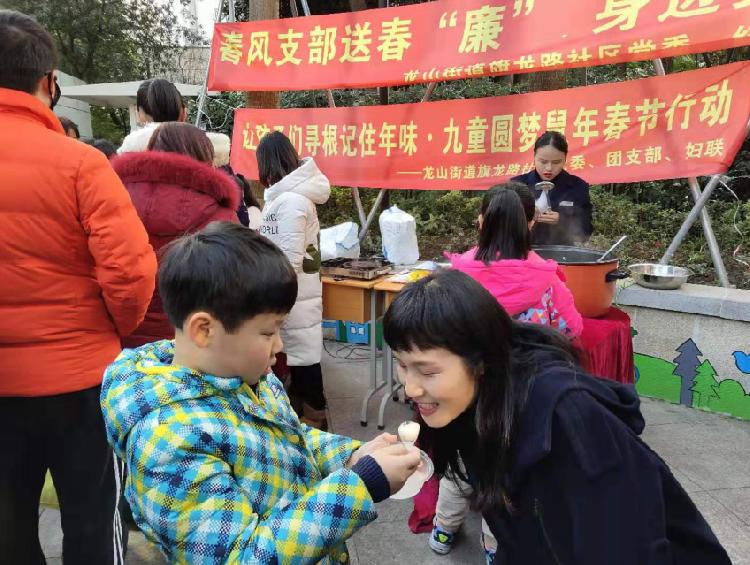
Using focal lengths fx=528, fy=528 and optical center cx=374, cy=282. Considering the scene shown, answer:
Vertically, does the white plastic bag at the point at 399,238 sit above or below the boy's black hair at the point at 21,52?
below

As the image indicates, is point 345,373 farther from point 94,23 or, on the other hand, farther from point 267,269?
point 94,23

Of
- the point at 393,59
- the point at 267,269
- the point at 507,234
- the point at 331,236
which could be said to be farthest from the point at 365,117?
the point at 267,269

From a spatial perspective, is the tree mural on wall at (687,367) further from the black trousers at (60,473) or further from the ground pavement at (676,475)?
the black trousers at (60,473)

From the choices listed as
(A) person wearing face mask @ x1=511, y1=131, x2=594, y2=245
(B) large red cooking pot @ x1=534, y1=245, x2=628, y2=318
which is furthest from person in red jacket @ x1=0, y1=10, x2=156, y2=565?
(A) person wearing face mask @ x1=511, y1=131, x2=594, y2=245

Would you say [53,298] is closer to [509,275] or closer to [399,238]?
[509,275]

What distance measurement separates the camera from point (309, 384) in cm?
330

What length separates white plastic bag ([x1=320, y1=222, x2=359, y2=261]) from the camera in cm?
425

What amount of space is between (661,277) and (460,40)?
2.32m

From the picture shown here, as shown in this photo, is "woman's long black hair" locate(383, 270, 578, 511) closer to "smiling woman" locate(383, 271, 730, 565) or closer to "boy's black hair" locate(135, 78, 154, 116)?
"smiling woman" locate(383, 271, 730, 565)

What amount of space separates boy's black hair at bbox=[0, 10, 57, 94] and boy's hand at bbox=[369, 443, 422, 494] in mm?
1456

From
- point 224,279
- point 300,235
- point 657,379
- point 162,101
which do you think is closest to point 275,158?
point 300,235

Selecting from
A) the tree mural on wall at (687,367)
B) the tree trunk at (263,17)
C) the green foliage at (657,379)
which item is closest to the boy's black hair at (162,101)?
the tree trunk at (263,17)

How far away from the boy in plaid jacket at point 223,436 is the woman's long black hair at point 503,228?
1.40 meters

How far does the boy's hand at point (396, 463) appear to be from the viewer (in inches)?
40.6
